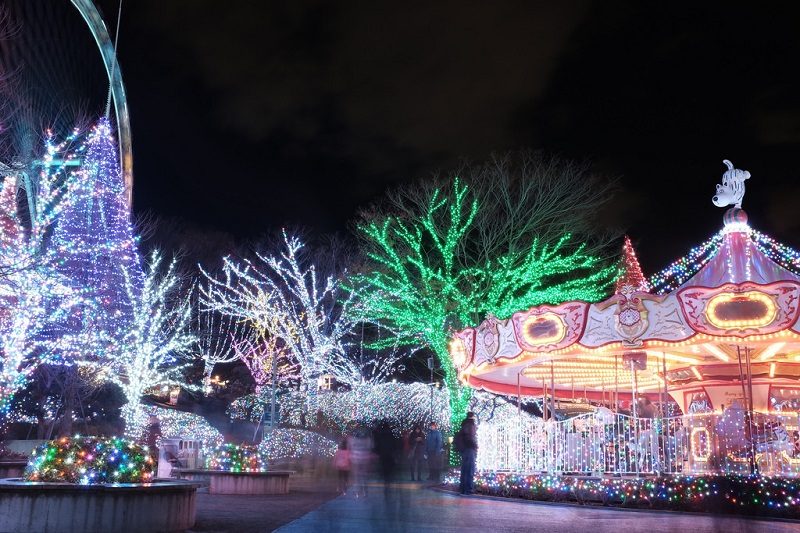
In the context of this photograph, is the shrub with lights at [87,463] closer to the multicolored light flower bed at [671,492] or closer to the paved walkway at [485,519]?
the paved walkway at [485,519]

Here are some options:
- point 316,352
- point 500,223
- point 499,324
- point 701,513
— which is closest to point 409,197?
point 500,223

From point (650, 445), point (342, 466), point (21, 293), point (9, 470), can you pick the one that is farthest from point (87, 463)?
point (21, 293)

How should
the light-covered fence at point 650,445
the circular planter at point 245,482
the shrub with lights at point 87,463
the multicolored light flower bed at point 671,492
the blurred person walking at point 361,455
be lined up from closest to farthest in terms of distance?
the shrub with lights at point 87,463, the blurred person walking at point 361,455, the multicolored light flower bed at point 671,492, the light-covered fence at point 650,445, the circular planter at point 245,482

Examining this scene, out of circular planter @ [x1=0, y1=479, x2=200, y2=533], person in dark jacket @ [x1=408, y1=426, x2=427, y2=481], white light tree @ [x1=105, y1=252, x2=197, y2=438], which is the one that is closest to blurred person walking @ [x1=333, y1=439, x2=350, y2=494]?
circular planter @ [x1=0, y1=479, x2=200, y2=533]

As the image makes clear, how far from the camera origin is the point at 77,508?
25.2 feet

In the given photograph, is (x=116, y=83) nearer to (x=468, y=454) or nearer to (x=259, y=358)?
(x=259, y=358)

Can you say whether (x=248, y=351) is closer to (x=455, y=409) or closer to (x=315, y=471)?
(x=455, y=409)

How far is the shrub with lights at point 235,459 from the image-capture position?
50.3 feet

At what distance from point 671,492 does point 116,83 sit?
2212 cm

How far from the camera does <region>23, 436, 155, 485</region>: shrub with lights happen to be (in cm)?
853

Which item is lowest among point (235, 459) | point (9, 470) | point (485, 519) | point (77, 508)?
point (485, 519)

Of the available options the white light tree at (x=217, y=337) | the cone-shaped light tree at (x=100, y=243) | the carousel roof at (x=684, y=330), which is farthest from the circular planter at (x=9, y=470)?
the white light tree at (x=217, y=337)

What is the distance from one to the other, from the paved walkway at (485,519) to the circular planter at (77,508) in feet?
5.73

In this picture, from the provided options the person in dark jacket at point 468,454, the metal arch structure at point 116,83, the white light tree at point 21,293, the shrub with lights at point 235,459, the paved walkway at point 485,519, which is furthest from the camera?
the metal arch structure at point 116,83
